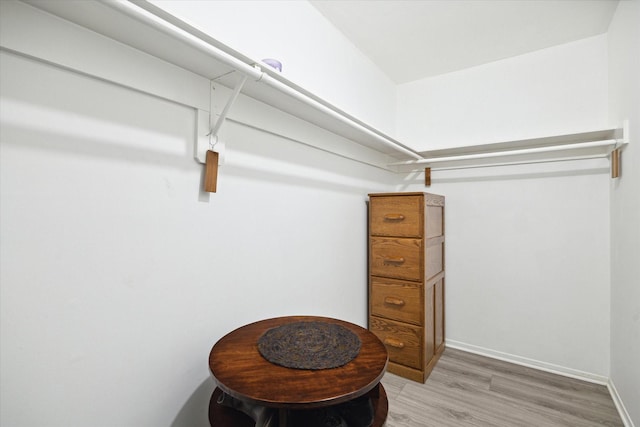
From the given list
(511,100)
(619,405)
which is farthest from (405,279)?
(511,100)

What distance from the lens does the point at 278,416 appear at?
0.84 meters

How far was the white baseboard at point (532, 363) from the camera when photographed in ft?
6.30

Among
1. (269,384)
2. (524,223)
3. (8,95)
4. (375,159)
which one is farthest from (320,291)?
(524,223)

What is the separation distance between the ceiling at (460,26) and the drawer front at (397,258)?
4.48ft

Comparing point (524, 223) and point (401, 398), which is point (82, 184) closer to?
point (401, 398)

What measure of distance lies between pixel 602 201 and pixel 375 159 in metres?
1.51

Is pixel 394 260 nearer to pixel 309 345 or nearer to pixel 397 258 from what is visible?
pixel 397 258

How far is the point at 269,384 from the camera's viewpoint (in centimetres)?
79

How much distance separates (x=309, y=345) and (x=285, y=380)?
0.21m

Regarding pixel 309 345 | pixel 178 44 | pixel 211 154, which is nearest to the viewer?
pixel 178 44

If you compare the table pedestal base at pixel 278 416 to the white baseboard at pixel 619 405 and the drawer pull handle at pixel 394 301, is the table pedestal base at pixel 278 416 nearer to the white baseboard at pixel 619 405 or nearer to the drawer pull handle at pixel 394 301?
the drawer pull handle at pixel 394 301

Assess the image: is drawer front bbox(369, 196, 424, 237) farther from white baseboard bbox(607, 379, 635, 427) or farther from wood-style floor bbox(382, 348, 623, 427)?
white baseboard bbox(607, 379, 635, 427)

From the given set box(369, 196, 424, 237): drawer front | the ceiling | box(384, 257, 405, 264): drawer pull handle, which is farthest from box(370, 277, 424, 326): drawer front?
the ceiling

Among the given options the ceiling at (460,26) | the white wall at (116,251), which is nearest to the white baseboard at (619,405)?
the white wall at (116,251)
